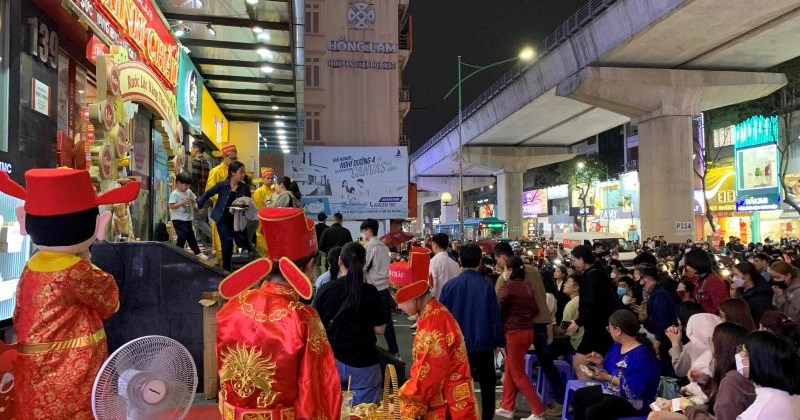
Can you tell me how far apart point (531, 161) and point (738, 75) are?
2146 cm

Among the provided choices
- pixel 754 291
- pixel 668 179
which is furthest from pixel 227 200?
pixel 668 179

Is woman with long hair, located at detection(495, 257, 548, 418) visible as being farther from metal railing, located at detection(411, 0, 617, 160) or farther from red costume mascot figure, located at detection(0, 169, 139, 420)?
metal railing, located at detection(411, 0, 617, 160)

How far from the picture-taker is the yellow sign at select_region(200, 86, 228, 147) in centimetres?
1326

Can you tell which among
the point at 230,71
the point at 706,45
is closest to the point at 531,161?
the point at 706,45

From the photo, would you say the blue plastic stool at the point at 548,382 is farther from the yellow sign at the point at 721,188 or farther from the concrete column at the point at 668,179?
the yellow sign at the point at 721,188

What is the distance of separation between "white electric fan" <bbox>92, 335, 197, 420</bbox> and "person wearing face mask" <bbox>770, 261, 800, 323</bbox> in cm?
740

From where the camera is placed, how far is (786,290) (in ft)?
24.8

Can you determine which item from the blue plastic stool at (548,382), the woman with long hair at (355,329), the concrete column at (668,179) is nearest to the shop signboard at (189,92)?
the woman with long hair at (355,329)

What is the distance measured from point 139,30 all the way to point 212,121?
6.50 meters

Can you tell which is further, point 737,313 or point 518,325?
point 518,325

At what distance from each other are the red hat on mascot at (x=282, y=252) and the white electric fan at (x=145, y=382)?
4.09ft

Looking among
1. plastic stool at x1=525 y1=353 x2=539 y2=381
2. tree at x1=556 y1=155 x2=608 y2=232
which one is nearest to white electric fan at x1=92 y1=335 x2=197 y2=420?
plastic stool at x1=525 y1=353 x2=539 y2=381

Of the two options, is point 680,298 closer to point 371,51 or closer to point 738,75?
point 738,75

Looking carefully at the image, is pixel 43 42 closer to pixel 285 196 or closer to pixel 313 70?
pixel 285 196
